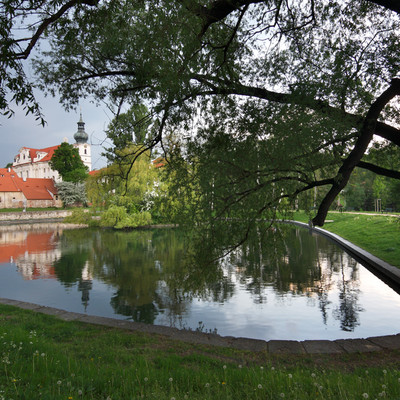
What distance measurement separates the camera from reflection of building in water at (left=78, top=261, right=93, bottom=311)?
10.5 metres

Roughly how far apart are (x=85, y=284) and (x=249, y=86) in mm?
8555

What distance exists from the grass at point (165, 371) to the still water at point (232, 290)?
2.30 m

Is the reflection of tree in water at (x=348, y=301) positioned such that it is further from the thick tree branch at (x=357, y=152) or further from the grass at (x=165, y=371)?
the grass at (x=165, y=371)

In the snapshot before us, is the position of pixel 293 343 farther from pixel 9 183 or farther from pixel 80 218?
pixel 9 183

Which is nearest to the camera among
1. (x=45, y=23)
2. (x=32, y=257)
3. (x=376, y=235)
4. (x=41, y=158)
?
(x=45, y=23)

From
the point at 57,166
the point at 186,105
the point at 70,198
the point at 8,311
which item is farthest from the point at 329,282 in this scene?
the point at 57,166

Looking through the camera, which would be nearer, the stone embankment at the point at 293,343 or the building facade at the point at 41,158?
the stone embankment at the point at 293,343

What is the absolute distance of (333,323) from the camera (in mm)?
8031

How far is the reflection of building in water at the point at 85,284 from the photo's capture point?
10.5 m

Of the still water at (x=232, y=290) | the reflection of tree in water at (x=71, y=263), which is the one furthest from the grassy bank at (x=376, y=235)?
the reflection of tree in water at (x=71, y=263)

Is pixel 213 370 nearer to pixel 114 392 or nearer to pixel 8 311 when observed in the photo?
pixel 114 392

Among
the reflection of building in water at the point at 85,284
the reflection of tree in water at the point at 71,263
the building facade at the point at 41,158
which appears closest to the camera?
the reflection of building in water at the point at 85,284

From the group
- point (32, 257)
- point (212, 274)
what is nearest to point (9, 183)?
point (32, 257)

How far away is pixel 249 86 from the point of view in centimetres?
848
